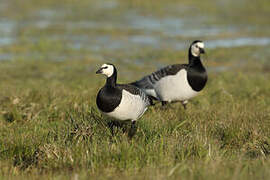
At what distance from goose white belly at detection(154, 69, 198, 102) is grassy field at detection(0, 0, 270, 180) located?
35 centimetres

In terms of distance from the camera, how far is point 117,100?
6.80 meters

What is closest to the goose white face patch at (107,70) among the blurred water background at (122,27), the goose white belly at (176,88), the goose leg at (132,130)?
the goose leg at (132,130)

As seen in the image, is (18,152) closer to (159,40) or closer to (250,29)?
(159,40)

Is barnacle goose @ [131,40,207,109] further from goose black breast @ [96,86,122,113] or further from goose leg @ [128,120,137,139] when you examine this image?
goose black breast @ [96,86,122,113]

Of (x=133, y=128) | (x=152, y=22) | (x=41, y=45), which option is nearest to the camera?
(x=133, y=128)

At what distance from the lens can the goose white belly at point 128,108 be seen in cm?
681

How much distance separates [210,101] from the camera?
10.4 meters

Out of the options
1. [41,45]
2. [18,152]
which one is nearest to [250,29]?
[41,45]

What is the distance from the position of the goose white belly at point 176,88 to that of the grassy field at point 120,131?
348 millimetres

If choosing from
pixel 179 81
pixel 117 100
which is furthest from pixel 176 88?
pixel 117 100

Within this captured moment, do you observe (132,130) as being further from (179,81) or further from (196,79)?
(196,79)

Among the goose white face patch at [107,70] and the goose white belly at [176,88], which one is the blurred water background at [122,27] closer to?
the goose white belly at [176,88]

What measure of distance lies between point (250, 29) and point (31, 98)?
673 inches

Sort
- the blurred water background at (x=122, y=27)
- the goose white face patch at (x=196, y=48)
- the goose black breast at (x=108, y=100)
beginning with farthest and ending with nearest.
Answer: the blurred water background at (x=122, y=27)
the goose white face patch at (x=196, y=48)
the goose black breast at (x=108, y=100)
